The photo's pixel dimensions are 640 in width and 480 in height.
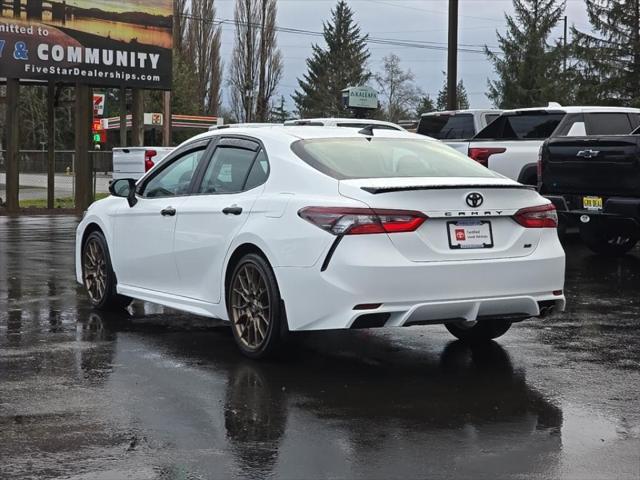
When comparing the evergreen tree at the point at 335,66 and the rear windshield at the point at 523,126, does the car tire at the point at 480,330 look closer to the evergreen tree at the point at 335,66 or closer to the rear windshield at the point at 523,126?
the rear windshield at the point at 523,126

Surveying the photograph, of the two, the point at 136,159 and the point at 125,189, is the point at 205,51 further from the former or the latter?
the point at 125,189

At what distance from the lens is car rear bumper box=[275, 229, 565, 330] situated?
6.17m

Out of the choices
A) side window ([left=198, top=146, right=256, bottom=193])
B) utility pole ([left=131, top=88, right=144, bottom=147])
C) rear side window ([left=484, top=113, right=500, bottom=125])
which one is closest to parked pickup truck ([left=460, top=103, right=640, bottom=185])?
rear side window ([left=484, top=113, right=500, bottom=125])

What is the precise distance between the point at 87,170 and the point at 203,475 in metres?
21.2

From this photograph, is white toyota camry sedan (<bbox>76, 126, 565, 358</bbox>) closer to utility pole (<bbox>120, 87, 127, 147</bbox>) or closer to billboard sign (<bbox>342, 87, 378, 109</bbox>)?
utility pole (<bbox>120, 87, 127, 147</bbox>)

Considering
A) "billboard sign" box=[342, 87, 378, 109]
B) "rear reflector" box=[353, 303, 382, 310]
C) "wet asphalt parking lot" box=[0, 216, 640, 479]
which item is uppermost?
"billboard sign" box=[342, 87, 378, 109]

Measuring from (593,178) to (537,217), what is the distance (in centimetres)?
606

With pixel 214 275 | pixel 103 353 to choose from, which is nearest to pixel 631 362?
pixel 214 275

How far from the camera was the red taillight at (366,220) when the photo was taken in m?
6.21

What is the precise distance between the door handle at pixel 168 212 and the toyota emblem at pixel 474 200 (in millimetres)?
2416

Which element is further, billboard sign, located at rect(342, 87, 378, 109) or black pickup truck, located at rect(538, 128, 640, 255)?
billboard sign, located at rect(342, 87, 378, 109)

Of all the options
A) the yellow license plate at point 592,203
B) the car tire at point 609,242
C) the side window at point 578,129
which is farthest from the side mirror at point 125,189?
the side window at point 578,129

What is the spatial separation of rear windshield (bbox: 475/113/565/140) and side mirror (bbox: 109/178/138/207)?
8780 millimetres

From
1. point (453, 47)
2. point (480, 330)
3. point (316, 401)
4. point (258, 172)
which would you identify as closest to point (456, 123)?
point (453, 47)
